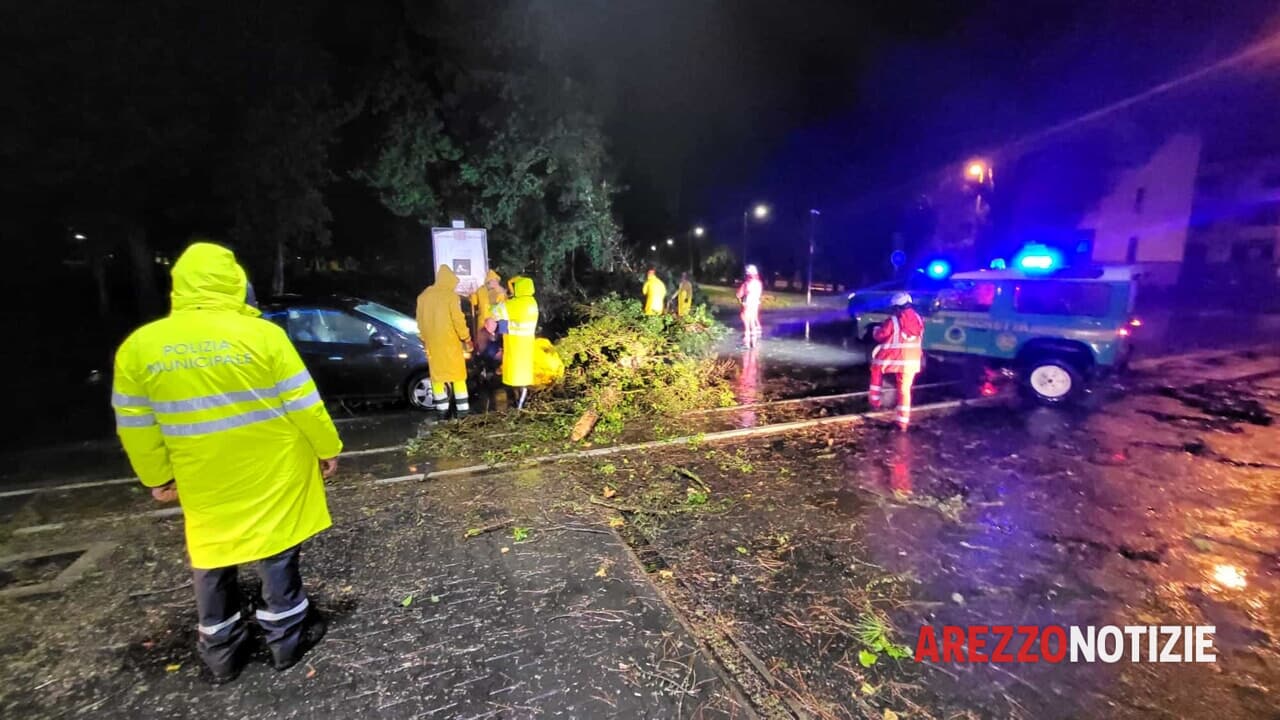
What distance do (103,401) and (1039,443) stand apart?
41.3 feet

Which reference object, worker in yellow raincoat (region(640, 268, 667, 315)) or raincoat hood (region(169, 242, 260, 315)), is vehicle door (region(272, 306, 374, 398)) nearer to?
worker in yellow raincoat (region(640, 268, 667, 315))

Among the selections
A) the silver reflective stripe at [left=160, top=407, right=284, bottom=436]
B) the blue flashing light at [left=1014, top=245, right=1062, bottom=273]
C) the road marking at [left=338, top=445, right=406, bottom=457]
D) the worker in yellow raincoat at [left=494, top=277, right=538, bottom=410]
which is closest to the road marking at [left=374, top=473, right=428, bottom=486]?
the road marking at [left=338, top=445, right=406, bottom=457]

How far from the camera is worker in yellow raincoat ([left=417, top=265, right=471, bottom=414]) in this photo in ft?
21.6

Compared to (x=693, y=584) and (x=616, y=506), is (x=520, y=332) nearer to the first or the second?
(x=616, y=506)

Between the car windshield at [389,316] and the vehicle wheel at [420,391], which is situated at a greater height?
the car windshield at [389,316]

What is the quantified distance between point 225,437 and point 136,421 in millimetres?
343

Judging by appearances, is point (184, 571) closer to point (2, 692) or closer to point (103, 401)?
point (2, 692)

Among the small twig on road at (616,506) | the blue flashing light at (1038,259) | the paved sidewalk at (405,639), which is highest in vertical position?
the blue flashing light at (1038,259)

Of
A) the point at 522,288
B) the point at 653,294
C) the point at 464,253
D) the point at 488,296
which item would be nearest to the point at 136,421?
the point at 522,288

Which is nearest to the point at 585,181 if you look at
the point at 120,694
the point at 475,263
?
the point at 475,263

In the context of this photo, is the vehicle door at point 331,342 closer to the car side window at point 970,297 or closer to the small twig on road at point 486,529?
the small twig on road at point 486,529

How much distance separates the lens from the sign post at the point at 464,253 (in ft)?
30.8

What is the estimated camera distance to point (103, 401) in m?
8.51

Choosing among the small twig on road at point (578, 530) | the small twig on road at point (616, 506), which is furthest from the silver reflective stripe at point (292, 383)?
the small twig on road at point (616, 506)
